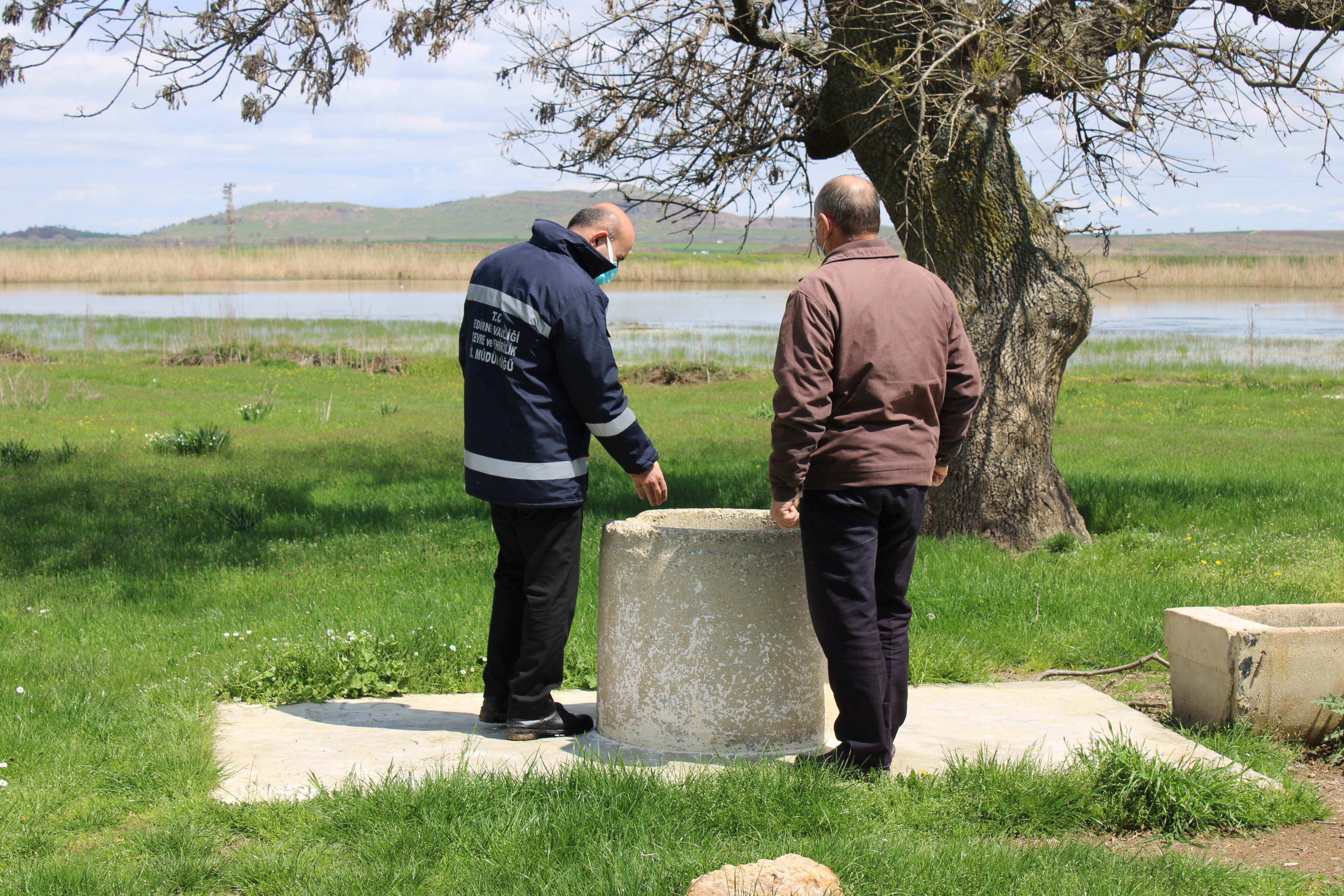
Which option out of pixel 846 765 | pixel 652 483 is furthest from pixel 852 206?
pixel 846 765

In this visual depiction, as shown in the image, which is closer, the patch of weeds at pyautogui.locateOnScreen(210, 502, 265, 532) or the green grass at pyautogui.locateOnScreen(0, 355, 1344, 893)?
the green grass at pyautogui.locateOnScreen(0, 355, 1344, 893)

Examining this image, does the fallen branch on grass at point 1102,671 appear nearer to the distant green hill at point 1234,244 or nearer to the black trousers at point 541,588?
the black trousers at point 541,588

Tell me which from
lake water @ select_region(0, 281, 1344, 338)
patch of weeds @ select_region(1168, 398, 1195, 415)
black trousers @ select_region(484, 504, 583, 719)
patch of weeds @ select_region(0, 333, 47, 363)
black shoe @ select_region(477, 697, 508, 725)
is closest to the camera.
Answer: black trousers @ select_region(484, 504, 583, 719)

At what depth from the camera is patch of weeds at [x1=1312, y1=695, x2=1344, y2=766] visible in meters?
4.18

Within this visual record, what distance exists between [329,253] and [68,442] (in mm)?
58546

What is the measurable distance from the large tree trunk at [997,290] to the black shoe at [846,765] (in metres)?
4.56

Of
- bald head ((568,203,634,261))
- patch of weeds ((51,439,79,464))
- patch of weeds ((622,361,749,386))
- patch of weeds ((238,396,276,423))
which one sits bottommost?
patch of weeds ((51,439,79,464))

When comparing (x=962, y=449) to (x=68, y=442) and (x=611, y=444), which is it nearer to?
(x=611, y=444)

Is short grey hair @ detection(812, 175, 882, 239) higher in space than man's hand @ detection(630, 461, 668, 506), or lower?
higher

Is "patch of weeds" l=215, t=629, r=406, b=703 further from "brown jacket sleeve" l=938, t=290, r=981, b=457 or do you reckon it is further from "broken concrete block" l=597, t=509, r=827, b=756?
"brown jacket sleeve" l=938, t=290, r=981, b=457

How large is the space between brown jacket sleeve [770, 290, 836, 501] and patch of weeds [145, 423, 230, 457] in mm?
9900

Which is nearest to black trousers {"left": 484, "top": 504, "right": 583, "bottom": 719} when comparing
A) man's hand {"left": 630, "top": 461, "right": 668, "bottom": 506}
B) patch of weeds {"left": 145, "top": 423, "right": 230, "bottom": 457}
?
man's hand {"left": 630, "top": 461, "right": 668, "bottom": 506}

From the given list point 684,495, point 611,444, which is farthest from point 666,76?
point 611,444

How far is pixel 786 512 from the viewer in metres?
3.63
